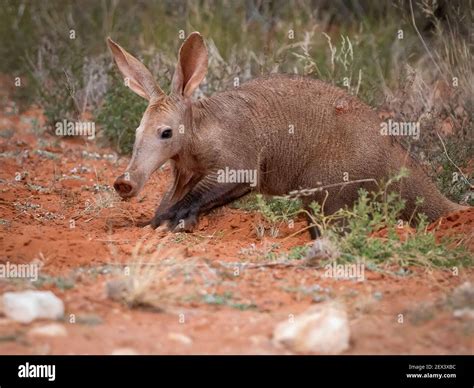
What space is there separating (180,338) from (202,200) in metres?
3.07

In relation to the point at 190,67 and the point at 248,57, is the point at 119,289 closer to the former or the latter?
the point at 190,67

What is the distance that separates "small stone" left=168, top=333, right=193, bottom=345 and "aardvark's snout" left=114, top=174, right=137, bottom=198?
2.60 meters

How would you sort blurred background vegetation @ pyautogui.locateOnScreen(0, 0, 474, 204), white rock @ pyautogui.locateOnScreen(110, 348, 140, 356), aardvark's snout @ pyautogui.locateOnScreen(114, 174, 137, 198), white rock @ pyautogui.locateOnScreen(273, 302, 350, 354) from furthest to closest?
blurred background vegetation @ pyautogui.locateOnScreen(0, 0, 474, 204) → aardvark's snout @ pyautogui.locateOnScreen(114, 174, 137, 198) → white rock @ pyautogui.locateOnScreen(273, 302, 350, 354) → white rock @ pyautogui.locateOnScreen(110, 348, 140, 356)

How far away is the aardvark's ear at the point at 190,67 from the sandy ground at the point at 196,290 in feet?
4.46

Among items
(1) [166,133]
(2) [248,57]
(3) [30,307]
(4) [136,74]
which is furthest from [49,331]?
(2) [248,57]

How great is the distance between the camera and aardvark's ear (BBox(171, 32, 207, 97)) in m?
8.25

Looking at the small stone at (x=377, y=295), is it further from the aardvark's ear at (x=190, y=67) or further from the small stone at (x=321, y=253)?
the aardvark's ear at (x=190, y=67)

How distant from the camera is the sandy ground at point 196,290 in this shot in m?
5.25

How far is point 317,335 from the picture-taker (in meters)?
5.17

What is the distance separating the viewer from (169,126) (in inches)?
316

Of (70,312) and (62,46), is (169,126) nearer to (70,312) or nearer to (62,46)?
(70,312)

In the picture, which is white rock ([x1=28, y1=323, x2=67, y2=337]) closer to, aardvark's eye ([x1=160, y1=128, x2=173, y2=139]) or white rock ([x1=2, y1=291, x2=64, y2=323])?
white rock ([x1=2, y1=291, x2=64, y2=323])

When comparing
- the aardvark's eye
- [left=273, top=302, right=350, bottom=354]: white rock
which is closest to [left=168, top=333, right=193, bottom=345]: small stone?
[left=273, top=302, right=350, bottom=354]: white rock

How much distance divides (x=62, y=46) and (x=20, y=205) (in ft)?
14.5
